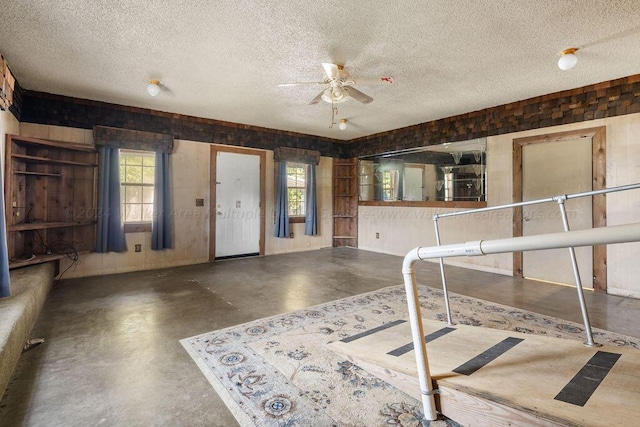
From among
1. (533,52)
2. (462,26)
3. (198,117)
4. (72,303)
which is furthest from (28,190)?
(533,52)

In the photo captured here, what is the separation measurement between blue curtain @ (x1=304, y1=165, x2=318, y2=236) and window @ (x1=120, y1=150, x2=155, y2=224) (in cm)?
319

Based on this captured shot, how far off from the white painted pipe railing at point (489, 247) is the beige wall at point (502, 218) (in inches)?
163

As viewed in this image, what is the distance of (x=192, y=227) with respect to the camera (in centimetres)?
573

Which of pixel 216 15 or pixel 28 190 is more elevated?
pixel 216 15

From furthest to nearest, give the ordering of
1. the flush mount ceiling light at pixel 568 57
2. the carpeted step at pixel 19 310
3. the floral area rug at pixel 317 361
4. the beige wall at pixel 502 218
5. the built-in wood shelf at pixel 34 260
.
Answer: the beige wall at pixel 502 218, the built-in wood shelf at pixel 34 260, the flush mount ceiling light at pixel 568 57, the carpeted step at pixel 19 310, the floral area rug at pixel 317 361

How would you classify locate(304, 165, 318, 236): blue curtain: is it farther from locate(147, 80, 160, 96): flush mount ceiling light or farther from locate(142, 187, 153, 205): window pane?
locate(147, 80, 160, 96): flush mount ceiling light

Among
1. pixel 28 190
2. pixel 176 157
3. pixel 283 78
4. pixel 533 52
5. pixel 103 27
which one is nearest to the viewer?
pixel 103 27

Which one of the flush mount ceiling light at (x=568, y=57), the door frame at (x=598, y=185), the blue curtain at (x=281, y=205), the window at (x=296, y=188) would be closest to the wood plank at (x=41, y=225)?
the blue curtain at (x=281, y=205)

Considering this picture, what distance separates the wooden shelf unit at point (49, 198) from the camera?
12.8 feet

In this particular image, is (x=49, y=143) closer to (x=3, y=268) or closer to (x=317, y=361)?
(x=3, y=268)

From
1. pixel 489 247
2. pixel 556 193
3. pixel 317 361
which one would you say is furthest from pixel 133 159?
pixel 556 193

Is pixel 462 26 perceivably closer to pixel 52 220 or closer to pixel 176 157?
pixel 176 157

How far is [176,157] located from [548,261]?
6186 mm

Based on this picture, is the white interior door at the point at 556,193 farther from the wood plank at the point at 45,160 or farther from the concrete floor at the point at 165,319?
the wood plank at the point at 45,160
